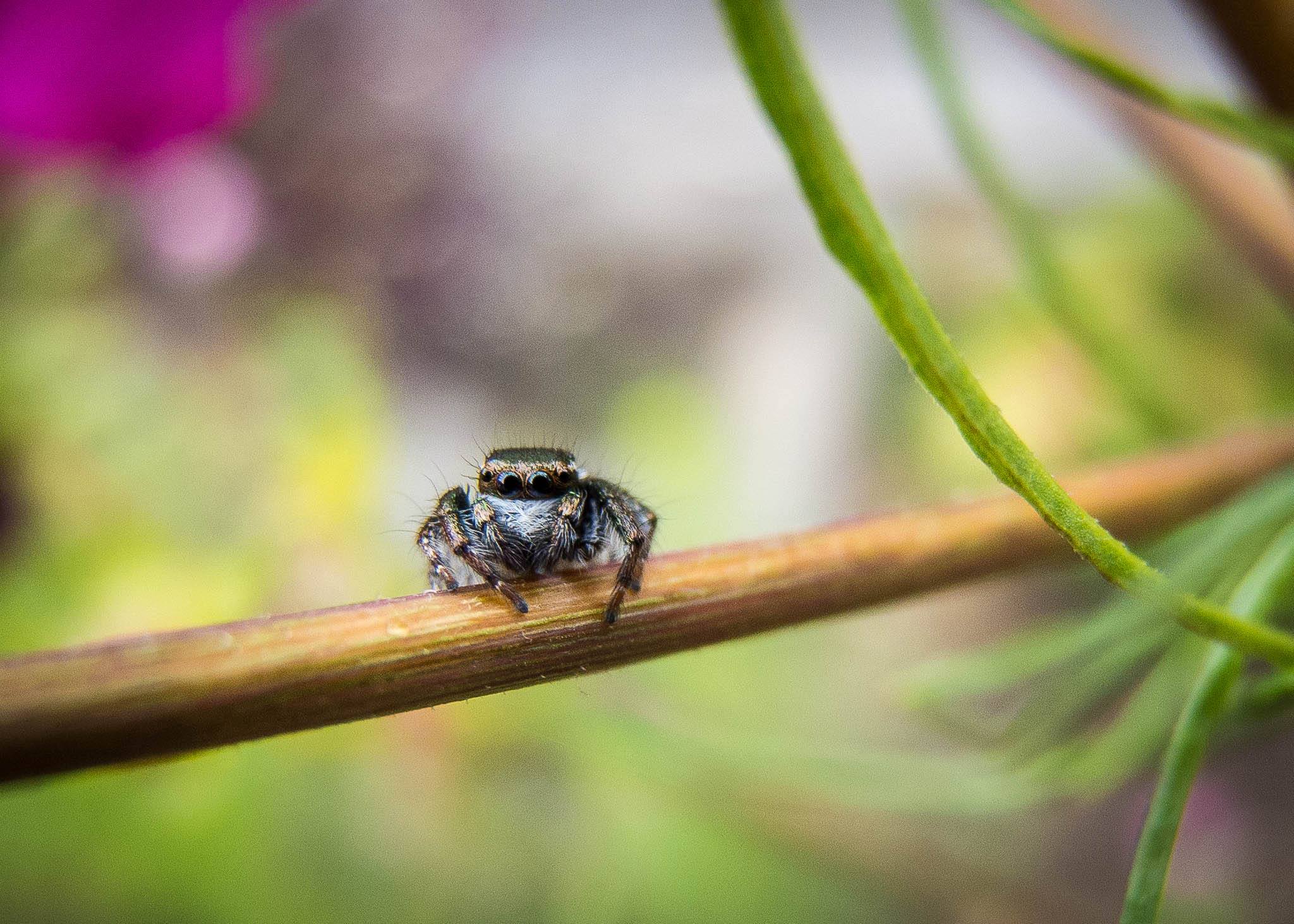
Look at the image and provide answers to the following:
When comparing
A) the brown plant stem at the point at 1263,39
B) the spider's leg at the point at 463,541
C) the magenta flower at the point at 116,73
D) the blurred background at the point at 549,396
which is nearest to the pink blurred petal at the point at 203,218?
the blurred background at the point at 549,396

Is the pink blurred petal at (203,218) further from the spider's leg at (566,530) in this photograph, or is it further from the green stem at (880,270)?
the green stem at (880,270)

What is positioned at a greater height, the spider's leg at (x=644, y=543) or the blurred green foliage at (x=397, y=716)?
the spider's leg at (x=644, y=543)

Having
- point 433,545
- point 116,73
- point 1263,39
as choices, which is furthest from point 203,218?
point 1263,39

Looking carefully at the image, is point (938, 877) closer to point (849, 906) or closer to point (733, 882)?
point (849, 906)

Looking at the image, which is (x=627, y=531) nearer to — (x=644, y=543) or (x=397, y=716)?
(x=644, y=543)

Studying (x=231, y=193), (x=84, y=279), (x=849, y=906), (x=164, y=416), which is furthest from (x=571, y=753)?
(x=231, y=193)

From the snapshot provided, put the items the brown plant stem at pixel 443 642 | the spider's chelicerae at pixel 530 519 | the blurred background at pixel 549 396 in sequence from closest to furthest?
the brown plant stem at pixel 443 642
the spider's chelicerae at pixel 530 519
the blurred background at pixel 549 396
